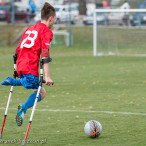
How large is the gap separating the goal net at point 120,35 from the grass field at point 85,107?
26.1 ft

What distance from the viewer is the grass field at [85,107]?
747cm

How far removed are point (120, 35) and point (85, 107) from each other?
2064cm

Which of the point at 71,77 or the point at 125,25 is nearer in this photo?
the point at 71,77

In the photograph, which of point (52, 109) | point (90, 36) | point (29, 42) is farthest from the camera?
point (90, 36)

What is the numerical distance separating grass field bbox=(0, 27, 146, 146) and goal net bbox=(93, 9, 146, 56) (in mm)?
7966

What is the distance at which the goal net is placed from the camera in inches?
1090

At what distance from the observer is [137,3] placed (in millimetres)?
36781

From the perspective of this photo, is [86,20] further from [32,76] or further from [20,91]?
[32,76]

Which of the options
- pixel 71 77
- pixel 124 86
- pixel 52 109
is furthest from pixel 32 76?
pixel 71 77

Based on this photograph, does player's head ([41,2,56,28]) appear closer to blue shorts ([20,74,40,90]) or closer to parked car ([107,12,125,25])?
blue shorts ([20,74,40,90])

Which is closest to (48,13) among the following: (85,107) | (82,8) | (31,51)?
(31,51)

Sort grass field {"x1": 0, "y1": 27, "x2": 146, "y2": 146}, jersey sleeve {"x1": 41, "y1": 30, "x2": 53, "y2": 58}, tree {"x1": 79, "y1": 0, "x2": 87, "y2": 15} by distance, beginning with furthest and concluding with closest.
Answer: tree {"x1": 79, "y1": 0, "x2": 87, "y2": 15} < grass field {"x1": 0, "y1": 27, "x2": 146, "y2": 146} < jersey sleeve {"x1": 41, "y1": 30, "x2": 53, "y2": 58}

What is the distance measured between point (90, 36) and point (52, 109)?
2543 centimetres

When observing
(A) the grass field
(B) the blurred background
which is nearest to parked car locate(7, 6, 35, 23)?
(B) the blurred background
